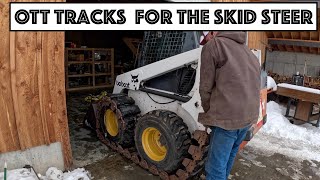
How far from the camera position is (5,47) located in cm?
281

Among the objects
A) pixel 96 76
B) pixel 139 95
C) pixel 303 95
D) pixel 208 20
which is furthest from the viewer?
pixel 96 76

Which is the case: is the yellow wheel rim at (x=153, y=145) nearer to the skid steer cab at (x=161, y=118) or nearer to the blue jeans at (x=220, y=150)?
the skid steer cab at (x=161, y=118)

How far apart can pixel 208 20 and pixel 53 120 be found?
2525 mm

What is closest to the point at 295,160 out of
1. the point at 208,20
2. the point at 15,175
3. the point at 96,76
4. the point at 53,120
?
the point at 208,20

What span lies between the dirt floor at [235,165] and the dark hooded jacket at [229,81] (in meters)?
1.53

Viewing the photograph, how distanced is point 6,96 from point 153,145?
1965mm

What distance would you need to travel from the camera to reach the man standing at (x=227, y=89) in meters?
2.35

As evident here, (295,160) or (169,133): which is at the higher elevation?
(169,133)

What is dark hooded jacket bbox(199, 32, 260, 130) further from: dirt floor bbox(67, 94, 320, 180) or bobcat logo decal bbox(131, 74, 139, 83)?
bobcat logo decal bbox(131, 74, 139, 83)

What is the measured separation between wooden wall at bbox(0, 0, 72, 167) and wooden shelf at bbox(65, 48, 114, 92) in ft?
18.6

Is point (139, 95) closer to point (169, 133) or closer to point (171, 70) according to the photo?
point (171, 70)

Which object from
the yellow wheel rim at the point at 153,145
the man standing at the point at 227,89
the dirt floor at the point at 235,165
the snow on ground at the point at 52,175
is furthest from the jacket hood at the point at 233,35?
the snow on ground at the point at 52,175

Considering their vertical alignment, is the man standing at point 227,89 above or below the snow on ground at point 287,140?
above

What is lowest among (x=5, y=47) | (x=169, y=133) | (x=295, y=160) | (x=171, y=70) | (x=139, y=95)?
(x=295, y=160)
